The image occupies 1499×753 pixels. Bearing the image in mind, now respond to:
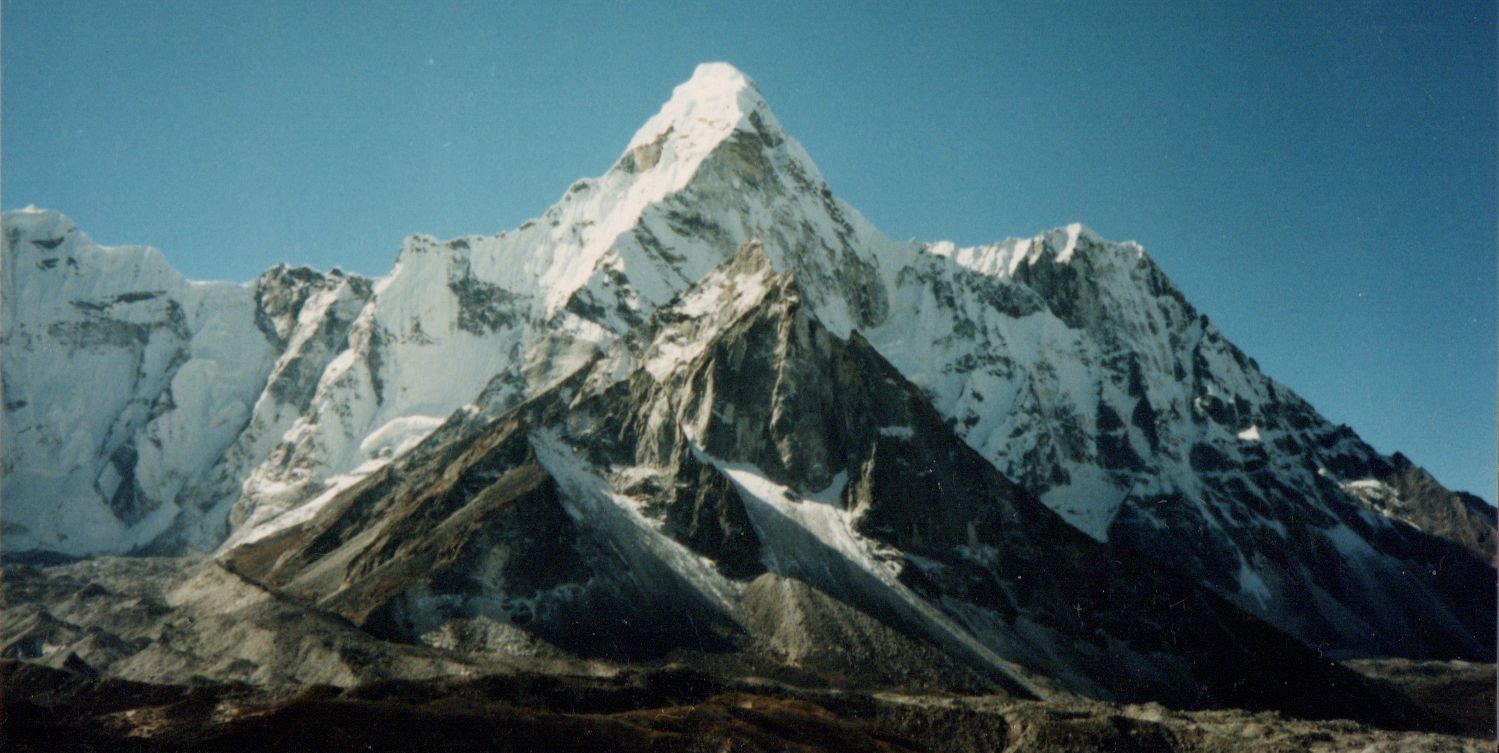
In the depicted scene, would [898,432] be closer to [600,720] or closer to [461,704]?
[600,720]

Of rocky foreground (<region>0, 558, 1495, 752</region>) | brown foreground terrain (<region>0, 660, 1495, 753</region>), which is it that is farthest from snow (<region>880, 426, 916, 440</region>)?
brown foreground terrain (<region>0, 660, 1495, 753</region>)

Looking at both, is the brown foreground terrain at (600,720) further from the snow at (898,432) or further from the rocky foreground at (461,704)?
the snow at (898,432)

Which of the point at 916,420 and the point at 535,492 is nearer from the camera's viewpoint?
the point at 535,492

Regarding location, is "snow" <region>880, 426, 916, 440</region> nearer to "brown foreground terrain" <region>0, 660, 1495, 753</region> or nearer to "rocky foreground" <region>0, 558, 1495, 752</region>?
"rocky foreground" <region>0, 558, 1495, 752</region>

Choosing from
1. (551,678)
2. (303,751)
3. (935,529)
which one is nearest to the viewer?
(303,751)

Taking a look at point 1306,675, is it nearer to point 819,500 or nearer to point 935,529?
point 935,529

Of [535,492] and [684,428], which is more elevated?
[684,428]

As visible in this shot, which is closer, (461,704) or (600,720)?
(461,704)

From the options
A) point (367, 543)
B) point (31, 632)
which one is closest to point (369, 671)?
point (367, 543)

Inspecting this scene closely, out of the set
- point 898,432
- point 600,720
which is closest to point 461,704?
point 600,720
